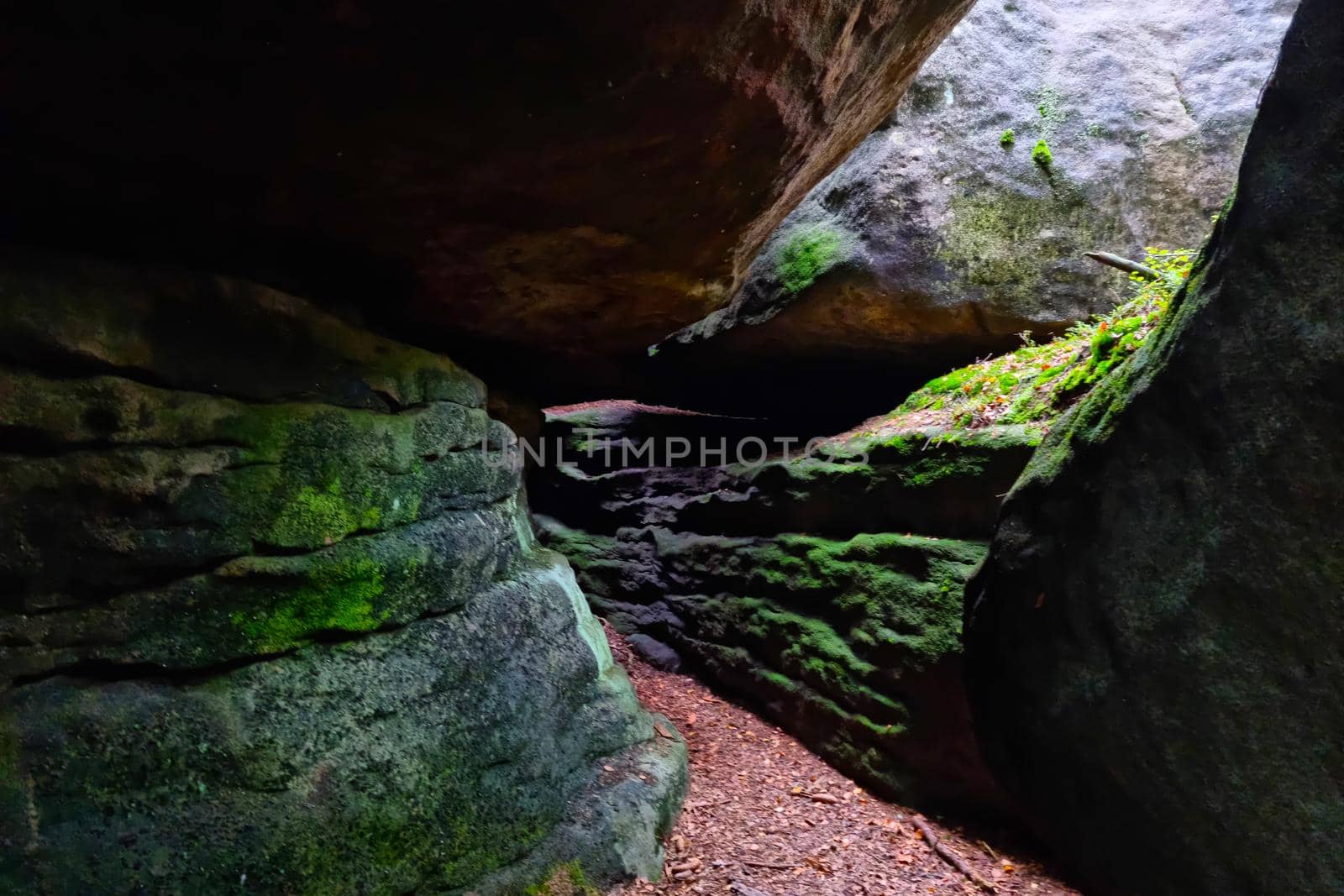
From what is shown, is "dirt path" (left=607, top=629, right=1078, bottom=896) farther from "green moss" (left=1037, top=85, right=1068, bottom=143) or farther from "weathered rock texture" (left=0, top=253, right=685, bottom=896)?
"green moss" (left=1037, top=85, right=1068, bottom=143)

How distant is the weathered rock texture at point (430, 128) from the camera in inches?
85.2

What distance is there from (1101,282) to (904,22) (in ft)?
11.8

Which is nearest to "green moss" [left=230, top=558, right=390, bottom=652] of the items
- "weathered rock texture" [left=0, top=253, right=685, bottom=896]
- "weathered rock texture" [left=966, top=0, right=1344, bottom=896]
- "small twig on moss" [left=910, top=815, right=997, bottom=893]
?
"weathered rock texture" [left=0, top=253, right=685, bottom=896]

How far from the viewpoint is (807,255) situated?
19.6ft

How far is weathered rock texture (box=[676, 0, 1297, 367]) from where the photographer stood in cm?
569

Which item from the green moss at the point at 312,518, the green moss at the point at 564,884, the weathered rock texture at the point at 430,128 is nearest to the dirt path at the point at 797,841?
the green moss at the point at 564,884

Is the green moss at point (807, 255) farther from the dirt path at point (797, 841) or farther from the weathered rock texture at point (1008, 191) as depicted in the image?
the dirt path at point (797, 841)

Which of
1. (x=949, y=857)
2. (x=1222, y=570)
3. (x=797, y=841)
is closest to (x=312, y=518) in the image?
(x=797, y=841)

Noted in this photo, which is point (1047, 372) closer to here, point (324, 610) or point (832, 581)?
point (832, 581)

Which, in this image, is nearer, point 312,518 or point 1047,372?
point 312,518

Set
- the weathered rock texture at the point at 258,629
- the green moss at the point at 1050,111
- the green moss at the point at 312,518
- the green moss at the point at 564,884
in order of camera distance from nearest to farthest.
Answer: the weathered rock texture at the point at 258,629
the green moss at the point at 312,518
the green moss at the point at 564,884
the green moss at the point at 1050,111

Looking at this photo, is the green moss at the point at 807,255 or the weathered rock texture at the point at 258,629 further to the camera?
the green moss at the point at 807,255

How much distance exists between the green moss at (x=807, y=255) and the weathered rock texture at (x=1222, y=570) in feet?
11.6

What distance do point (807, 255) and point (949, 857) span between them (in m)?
4.50
